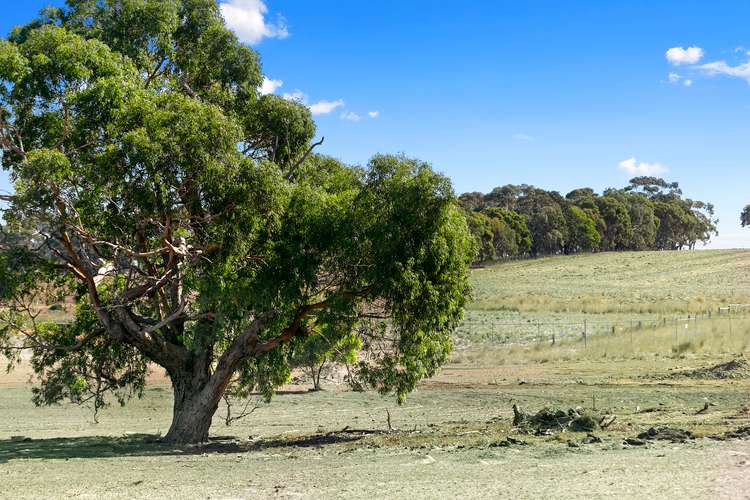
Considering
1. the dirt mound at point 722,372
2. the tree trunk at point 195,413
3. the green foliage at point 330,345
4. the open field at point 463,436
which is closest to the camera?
the open field at point 463,436

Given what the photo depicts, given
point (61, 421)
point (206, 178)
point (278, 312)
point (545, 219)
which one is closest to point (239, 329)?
point (278, 312)

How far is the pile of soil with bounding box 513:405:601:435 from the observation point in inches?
668

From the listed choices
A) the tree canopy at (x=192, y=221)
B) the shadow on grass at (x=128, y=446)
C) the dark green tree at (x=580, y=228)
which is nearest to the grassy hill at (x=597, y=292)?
the dark green tree at (x=580, y=228)

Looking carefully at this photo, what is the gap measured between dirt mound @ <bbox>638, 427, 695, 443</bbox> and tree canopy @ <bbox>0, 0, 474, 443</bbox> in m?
4.88

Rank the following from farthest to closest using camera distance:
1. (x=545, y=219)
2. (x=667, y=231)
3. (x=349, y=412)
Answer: (x=667, y=231) < (x=545, y=219) < (x=349, y=412)

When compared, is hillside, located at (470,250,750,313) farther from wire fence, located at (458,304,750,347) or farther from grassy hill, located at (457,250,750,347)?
wire fence, located at (458,304,750,347)

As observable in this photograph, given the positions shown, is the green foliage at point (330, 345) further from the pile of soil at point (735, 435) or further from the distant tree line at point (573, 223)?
the distant tree line at point (573, 223)

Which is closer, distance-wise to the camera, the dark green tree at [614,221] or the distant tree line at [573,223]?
the distant tree line at [573,223]

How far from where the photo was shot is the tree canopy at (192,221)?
14.7 meters

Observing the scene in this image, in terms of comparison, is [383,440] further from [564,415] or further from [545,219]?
[545,219]

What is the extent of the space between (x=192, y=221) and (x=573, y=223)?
355 feet

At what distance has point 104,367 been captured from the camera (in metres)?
19.5

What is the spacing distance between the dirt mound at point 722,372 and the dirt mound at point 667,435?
1347 cm

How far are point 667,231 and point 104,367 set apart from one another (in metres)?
136
